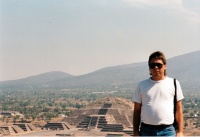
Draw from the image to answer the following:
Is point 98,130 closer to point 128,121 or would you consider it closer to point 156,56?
point 128,121

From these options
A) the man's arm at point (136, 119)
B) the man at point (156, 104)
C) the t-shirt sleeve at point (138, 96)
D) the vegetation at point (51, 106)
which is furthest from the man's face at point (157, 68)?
the vegetation at point (51, 106)

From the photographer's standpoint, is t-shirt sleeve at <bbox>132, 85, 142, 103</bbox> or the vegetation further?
the vegetation

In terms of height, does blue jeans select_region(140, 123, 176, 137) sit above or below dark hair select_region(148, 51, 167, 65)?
below

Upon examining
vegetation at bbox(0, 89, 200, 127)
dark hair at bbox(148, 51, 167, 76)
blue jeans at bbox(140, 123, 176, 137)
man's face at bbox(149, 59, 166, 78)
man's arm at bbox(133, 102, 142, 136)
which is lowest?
vegetation at bbox(0, 89, 200, 127)

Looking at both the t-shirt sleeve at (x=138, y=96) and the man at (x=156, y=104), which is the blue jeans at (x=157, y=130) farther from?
the t-shirt sleeve at (x=138, y=96)

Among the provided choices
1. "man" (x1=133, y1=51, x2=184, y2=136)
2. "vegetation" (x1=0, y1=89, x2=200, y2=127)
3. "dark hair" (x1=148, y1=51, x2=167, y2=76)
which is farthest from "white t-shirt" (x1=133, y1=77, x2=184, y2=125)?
"vegetation" (x1=0, y1=89, x2=200, y2=127)

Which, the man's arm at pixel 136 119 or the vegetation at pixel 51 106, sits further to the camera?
the vegetation at pixel 51 106

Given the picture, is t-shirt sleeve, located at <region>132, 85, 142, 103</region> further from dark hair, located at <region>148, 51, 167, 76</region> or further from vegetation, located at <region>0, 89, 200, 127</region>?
vegetation, located at <region>0, 89, 200, 127</region>

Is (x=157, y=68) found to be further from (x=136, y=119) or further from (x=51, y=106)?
(x=51, y=106)
